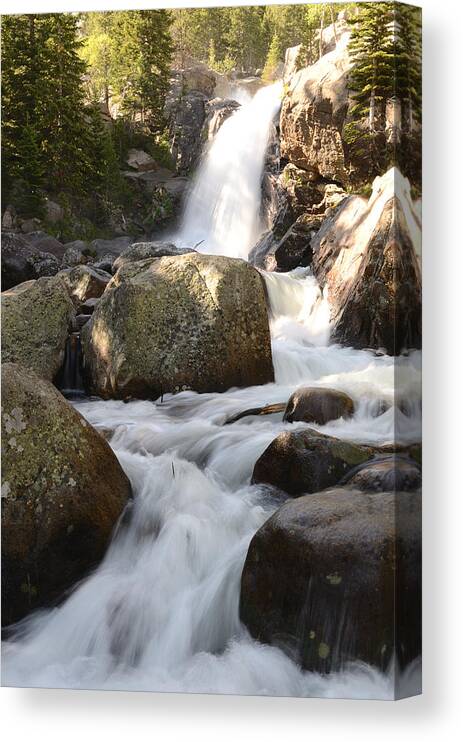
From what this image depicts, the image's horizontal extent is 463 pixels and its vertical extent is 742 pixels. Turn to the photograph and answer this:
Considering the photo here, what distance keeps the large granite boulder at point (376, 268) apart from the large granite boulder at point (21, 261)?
4.48ft

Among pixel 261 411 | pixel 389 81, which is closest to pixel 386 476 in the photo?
pixel 261 411


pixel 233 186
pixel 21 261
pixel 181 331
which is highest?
pixel 233 186

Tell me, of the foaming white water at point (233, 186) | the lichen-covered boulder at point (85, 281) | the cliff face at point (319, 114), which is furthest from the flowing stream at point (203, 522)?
the lichen-covered boulder at point (85, 281)

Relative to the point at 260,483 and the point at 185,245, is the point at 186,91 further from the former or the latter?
the point at 260,483

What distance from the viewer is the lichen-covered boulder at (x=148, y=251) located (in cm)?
446

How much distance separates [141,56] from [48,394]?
169 centimetres

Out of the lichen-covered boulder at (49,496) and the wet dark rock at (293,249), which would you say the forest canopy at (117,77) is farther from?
the lichen-covered boulder at (49,496)

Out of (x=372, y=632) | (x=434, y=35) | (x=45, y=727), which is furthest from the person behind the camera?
(x=45, y=727)

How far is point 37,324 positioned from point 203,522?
1.42 m

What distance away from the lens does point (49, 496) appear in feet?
13.8

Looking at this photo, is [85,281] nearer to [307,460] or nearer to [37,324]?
[37,324]

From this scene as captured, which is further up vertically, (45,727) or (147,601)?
(147,601)

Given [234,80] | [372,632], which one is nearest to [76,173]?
[234,80]

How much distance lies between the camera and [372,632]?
147 inches
